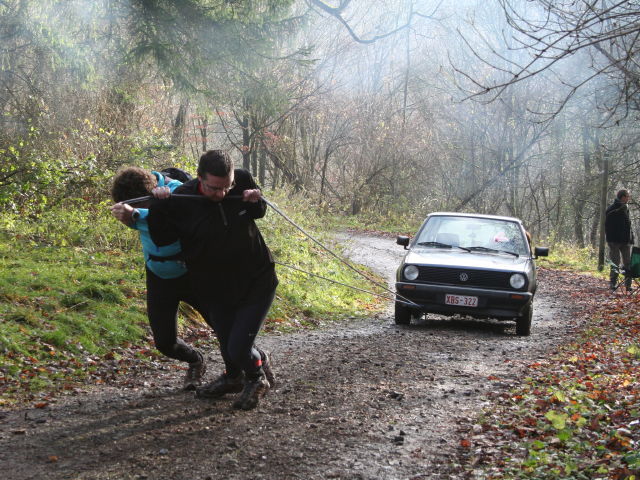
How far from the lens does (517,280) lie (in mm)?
10047

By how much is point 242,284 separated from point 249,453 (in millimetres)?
1430

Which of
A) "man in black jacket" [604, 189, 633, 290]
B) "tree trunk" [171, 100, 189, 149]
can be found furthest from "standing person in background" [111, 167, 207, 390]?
"tree trunk" [171, 100, 189, 149]

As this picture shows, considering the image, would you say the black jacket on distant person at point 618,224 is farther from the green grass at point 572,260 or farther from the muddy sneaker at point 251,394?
the muddy sneaker at point 251,394

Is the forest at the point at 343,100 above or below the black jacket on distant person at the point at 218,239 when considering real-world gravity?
above

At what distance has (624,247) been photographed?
16531 mm

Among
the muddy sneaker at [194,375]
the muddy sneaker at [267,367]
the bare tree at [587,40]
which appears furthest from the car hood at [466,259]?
the muddy sneaker at [194,375]

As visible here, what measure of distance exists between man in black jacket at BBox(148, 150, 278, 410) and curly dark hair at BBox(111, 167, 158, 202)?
410 mm

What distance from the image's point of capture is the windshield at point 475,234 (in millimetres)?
11180

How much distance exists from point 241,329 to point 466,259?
5794mm

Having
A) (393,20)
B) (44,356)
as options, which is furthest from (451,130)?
(44,356)

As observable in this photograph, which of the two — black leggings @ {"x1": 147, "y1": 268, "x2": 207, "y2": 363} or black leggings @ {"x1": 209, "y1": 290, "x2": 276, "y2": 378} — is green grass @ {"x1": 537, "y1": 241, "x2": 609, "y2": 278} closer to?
black leggings @ {"x1": 209, "y1": 290, "x2": 276, "y2": 378}

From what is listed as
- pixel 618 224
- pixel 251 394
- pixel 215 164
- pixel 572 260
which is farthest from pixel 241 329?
pixel 572 260

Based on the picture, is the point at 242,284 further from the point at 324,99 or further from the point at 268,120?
the point at 324,99

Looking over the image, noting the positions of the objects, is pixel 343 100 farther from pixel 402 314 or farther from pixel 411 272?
pixel 411 272
